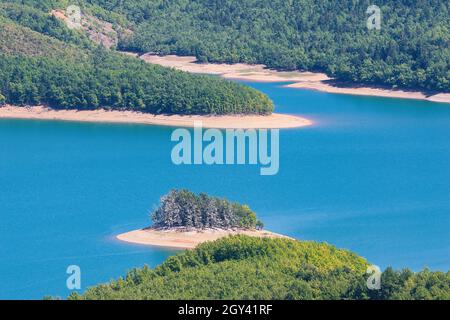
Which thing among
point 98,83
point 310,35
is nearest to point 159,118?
point 98,83

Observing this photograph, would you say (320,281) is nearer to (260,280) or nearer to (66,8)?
(260,280)

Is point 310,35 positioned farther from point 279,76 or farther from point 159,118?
point 159,118

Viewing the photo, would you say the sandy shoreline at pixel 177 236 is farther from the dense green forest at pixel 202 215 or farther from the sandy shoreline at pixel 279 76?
the sandy shoreline at pixel 279 76

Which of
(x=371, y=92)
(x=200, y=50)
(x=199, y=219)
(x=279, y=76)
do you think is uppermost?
(x=200, y=50)

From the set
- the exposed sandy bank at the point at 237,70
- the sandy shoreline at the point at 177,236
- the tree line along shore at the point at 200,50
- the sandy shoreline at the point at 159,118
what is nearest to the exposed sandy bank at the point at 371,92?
the tree line along shore at the point at 200,50

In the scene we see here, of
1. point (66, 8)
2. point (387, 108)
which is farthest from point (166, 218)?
point (66, 8)

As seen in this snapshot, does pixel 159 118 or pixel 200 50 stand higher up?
pixel 200 50

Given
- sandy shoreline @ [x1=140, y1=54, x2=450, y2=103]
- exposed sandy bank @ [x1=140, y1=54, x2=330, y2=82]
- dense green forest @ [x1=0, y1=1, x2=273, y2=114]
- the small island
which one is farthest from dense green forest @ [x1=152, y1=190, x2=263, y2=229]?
exposed sandy bank @ [x1=140, y1=54, x2=330, y2=82]
